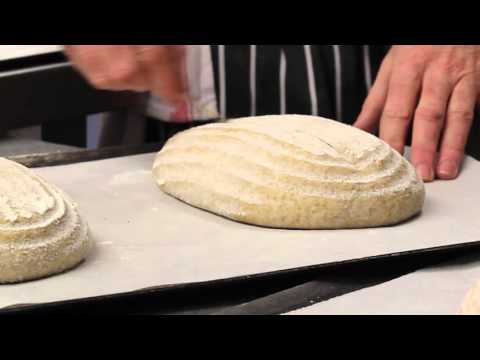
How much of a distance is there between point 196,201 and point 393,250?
0.34 metres

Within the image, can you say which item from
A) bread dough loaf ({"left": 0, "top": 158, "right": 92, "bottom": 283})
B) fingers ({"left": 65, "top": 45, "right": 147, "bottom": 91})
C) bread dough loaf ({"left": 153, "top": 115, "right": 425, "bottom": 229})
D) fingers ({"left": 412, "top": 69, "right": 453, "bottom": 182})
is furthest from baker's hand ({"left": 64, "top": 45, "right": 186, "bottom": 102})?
fingers ({"left": 412, "top": 69, "right": 453, "bottom": 182})

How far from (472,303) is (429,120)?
0.75m

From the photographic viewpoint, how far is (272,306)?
3.72ft

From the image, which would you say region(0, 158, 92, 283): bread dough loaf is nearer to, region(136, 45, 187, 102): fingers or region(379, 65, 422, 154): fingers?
region(136, 45, 187, 102): fingers

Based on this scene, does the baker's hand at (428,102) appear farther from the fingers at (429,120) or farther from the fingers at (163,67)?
the fingers at (163,67)

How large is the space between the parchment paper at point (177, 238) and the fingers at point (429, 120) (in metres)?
0.06

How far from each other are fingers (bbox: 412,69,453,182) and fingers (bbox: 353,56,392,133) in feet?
0.26

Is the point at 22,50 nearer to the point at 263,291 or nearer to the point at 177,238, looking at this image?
the point at 177,238

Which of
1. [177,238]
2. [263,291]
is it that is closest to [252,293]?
[263,291]

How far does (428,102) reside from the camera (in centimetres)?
175

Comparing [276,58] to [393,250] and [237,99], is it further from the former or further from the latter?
[393,250]
